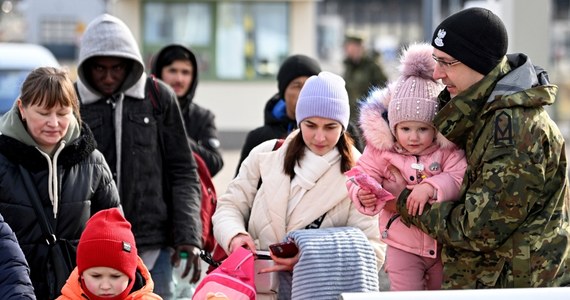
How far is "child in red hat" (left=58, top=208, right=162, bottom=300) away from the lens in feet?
15.5

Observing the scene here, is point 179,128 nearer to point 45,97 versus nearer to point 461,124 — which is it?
point 45,97

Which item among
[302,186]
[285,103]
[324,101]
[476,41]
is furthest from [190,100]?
[476,41]

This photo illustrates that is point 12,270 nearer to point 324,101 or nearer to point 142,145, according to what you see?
point 324,101

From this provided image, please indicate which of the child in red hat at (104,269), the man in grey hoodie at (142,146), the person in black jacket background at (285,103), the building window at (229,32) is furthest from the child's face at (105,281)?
the building window at (229,32)

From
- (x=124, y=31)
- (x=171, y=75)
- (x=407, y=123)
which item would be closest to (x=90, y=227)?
(x=407, y=123)

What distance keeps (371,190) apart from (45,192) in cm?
146

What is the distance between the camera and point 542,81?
4477mm

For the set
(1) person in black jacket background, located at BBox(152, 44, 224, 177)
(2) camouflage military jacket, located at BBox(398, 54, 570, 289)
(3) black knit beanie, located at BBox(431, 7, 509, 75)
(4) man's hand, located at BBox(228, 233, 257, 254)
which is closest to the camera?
(2) camouflage military jacket, located at BBox(398, 54, 570, 289)

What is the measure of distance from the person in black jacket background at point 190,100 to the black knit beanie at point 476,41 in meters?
3.33

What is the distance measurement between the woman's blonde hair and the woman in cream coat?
32.5 inches

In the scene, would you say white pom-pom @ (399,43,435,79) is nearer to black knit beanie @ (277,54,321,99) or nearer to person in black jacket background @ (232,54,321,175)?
person in black jacket background @ (232,54,321,175)

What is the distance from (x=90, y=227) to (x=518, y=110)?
1.75 m

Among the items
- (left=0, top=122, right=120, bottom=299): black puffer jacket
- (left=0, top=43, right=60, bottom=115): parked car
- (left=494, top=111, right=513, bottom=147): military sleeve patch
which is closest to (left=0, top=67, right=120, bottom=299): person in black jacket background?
(left=0, top=122, right=120, bottom=299): black puffer jacket

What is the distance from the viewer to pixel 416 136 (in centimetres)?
472
